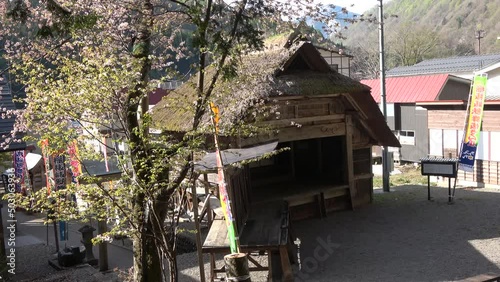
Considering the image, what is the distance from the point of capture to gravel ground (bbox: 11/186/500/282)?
349 inches

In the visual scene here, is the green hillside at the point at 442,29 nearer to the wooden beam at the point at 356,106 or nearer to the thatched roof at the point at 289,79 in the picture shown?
the wooden beam at the point at 356,106

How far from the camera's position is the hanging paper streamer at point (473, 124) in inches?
588

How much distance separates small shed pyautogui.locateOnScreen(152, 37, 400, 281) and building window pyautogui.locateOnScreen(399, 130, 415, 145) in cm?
1056

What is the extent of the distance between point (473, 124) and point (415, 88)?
9.59 m

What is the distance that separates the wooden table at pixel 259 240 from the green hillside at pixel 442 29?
26.0m

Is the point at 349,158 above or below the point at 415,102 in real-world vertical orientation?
below

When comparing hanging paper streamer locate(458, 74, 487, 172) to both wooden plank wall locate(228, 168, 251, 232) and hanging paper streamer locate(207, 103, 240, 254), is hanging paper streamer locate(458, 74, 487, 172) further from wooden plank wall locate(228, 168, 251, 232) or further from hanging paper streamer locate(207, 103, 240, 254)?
hanging paper streamer locate(207, 103, 240, 254)

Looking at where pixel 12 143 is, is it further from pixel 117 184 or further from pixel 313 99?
pixel 313 99

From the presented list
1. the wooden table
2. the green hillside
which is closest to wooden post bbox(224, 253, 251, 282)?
the wooden table

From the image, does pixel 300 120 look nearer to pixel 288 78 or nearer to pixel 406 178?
pixel 288 78

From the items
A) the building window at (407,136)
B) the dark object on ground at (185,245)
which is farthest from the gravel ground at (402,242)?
the building window at (407,136)

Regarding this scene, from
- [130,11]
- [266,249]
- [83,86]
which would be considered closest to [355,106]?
[266,249]

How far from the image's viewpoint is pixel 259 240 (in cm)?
878

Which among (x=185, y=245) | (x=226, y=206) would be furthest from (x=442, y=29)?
(x=226, y=206)
